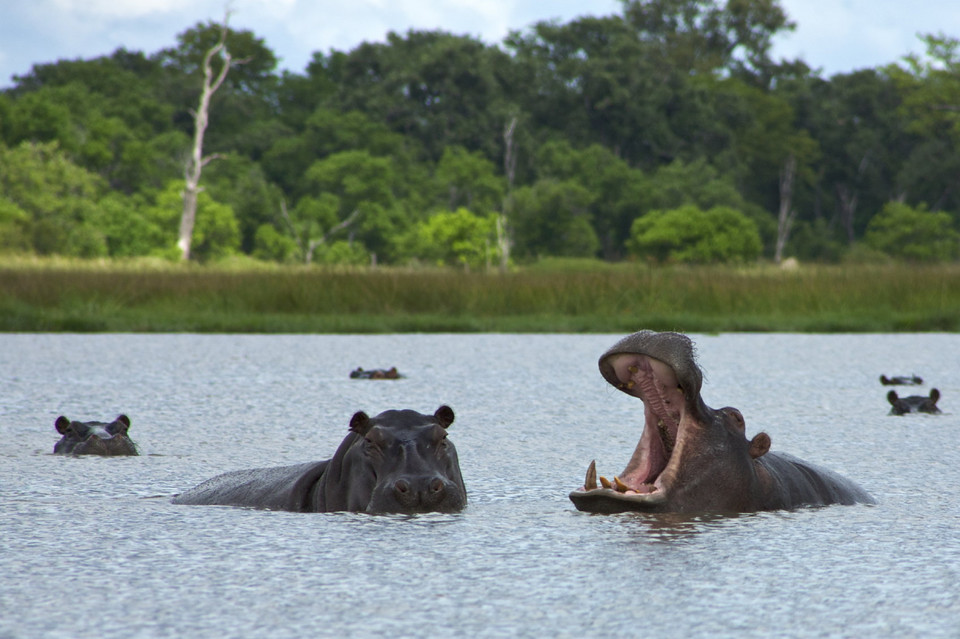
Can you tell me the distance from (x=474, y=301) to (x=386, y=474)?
13.1 metres

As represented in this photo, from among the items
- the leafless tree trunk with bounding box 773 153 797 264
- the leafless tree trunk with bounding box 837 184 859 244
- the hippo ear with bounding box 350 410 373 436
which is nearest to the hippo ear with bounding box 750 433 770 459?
the hippo ear with bounding box 350 410 373 436

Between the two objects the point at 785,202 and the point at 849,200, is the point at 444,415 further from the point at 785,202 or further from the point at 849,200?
the point at 849,200

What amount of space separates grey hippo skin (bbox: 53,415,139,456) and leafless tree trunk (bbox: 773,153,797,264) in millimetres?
51321

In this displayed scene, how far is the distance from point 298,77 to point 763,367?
54.1 metres

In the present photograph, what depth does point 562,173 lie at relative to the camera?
53.2m

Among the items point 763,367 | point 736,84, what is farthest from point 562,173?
point 763,367

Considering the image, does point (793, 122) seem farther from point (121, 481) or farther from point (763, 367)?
point (121, 481)

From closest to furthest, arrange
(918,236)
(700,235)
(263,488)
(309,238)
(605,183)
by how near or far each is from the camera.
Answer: (263,488) → (309,238) → (700,235) → (605,183) → (918,236)

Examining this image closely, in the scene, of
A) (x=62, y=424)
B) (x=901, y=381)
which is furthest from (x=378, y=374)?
(x=62, y=424)

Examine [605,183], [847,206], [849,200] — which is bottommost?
[605,183]

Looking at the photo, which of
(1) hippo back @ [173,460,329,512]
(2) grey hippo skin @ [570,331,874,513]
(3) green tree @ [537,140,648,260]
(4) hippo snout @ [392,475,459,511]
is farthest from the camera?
(3) green tree @ [537,140,648,260]

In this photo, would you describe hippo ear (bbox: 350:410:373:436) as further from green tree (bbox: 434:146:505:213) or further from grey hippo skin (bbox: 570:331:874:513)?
green tree (bbox: 434:146:505:213)

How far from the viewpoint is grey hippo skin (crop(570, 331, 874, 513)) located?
10.9 ft

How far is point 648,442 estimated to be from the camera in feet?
11.5
